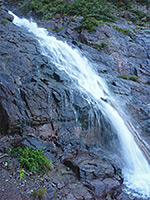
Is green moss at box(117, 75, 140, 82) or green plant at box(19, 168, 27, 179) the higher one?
green moss at box(117, 75, 140, 82)

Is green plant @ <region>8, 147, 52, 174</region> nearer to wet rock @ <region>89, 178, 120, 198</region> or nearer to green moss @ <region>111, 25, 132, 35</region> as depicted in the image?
wet rock @ <region>89, 178, 120, 198</region>

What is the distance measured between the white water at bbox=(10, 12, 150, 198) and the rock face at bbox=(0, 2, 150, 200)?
579 mm

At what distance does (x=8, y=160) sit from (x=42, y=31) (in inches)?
481

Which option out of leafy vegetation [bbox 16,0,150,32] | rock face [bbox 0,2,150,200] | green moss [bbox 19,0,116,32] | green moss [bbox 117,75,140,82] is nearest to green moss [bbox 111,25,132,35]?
leafy vegetation [bbox 16,0,150,32]

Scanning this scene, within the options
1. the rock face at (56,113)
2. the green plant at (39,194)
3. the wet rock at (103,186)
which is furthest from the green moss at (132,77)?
the green plant at (39,194)

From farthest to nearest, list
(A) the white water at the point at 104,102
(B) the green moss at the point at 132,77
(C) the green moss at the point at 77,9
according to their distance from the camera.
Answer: (C) the green moss at the point at 77,9
(B) the green moss at the point at 132,77
(A) the white water at the point at 104,102

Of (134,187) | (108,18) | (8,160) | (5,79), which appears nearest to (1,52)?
(5,79)

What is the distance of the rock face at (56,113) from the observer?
5.58m

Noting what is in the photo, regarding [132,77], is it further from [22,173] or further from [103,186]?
[22,173]

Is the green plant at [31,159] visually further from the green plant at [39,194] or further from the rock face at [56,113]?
the green plant at [39,194]

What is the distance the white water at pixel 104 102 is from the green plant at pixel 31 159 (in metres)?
2.92

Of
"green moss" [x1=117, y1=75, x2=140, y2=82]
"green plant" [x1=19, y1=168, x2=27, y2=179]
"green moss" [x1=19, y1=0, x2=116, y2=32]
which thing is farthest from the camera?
"green moss" [x1=19, y1=0, x2=116, y2=32]

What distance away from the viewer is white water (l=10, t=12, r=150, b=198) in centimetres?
632

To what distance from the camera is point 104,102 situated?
8766mm
